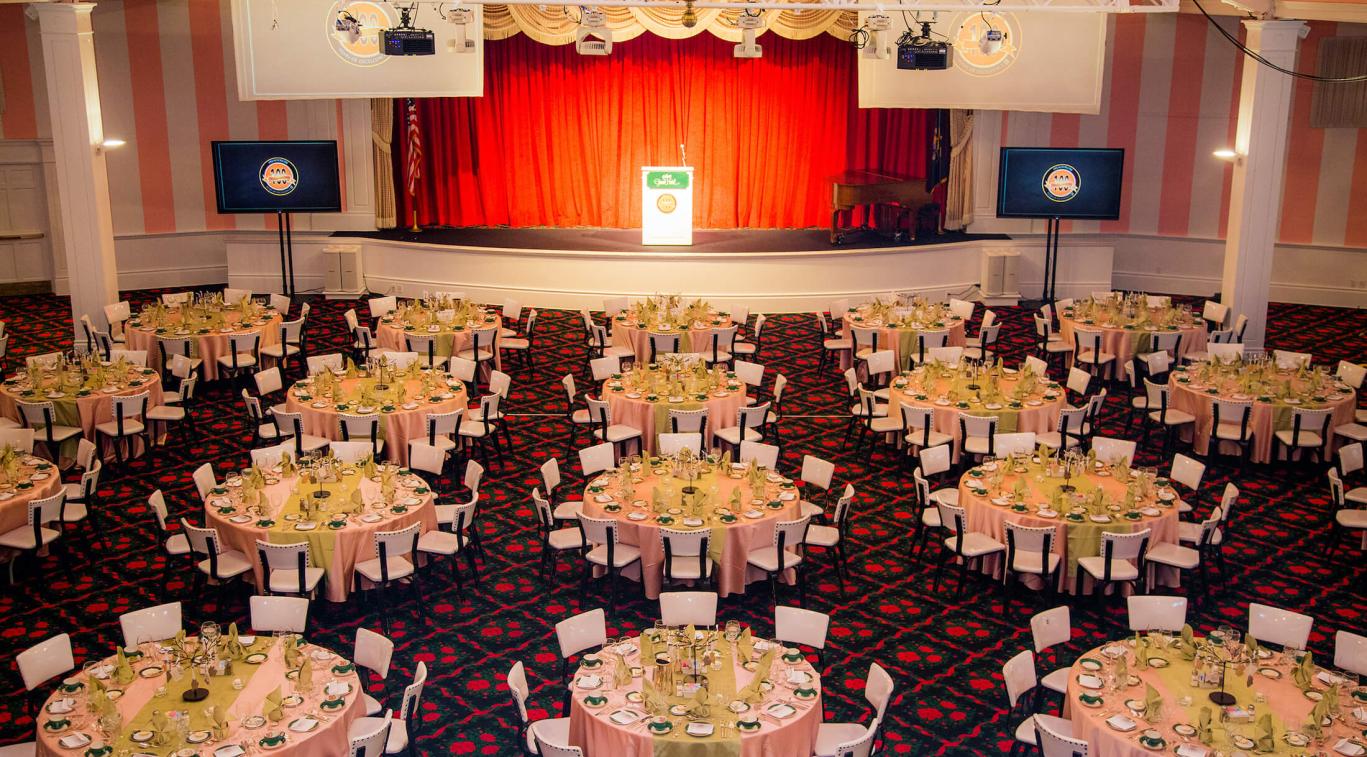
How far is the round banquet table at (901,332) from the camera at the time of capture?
15070 millimetres

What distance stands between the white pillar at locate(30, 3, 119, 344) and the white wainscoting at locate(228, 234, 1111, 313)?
4.54 metres

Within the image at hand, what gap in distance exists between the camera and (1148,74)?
65.1 ft

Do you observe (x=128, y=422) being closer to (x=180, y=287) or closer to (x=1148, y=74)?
(x=180, y=287)

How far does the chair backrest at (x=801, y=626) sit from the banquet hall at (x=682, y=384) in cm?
4

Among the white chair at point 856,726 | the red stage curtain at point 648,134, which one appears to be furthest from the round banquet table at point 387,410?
the red stage curtain at point 648,134

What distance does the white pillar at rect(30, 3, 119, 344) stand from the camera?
14820 mm

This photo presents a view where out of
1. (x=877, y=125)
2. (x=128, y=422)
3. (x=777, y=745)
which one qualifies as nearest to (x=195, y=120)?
(x=128, y=422)

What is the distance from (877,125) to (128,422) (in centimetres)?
1311

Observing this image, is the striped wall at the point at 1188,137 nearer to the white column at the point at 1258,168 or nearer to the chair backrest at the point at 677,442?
the white column at the point at 1258,168

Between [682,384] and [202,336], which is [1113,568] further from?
[202,336]

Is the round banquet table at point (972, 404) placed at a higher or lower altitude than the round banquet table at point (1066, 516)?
higher

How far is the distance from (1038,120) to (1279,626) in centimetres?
1335

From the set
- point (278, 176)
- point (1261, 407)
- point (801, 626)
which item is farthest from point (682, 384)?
point (278, 176)

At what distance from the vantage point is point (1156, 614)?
26.5ft
